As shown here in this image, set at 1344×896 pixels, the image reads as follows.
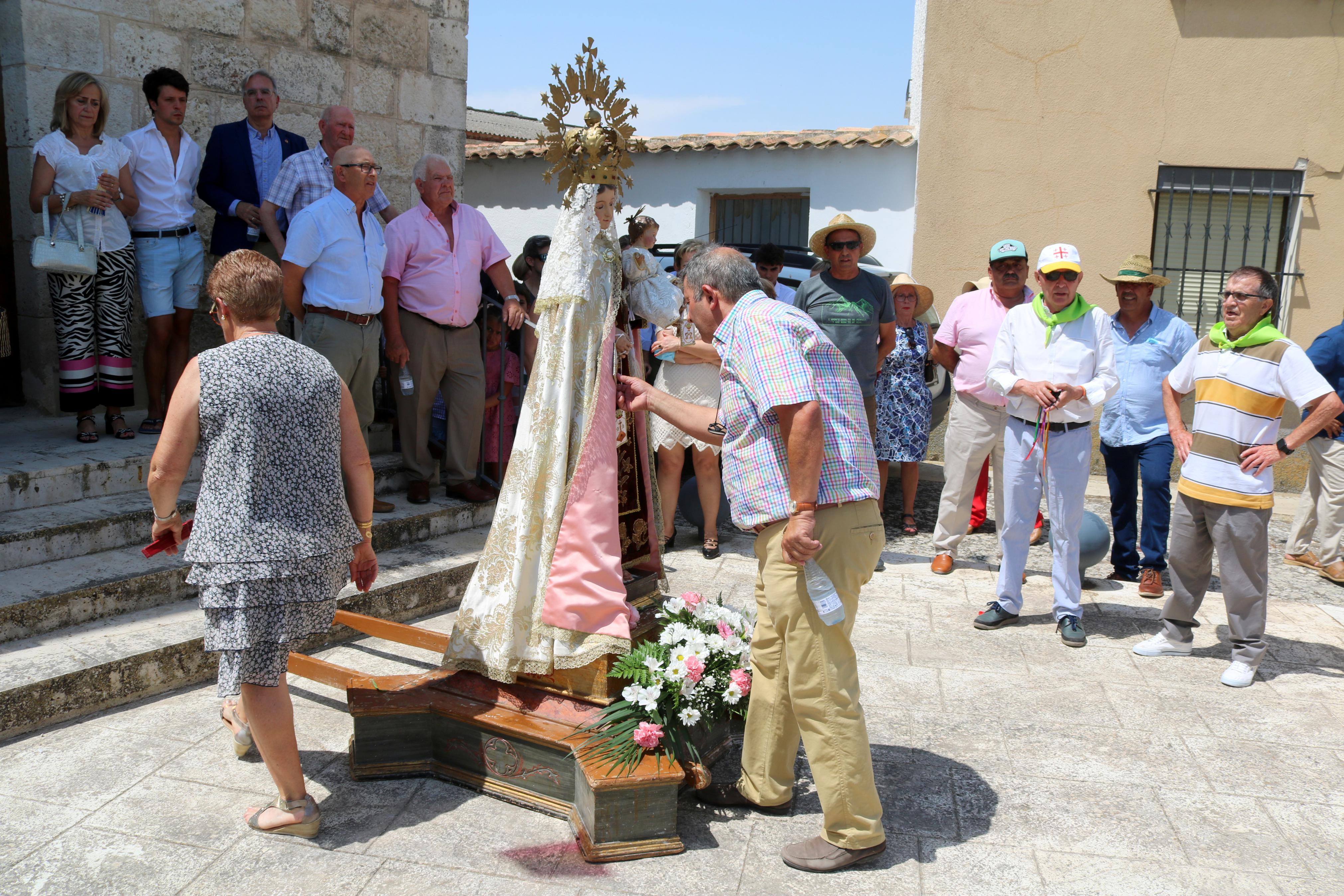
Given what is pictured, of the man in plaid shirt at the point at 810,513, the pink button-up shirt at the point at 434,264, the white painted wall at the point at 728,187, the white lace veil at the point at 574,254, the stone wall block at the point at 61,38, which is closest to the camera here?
the man in plaid shirt at the point at 810,513

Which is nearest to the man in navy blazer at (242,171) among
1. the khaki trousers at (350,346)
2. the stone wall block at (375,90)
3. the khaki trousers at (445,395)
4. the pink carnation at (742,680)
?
the khaki trousers at (350,346)

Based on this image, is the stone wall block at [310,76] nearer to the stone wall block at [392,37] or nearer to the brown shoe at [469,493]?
the stone wall block at [392,37]

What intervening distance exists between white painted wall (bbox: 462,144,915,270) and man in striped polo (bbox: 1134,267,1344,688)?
6.11m

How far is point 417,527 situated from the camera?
18.9ft

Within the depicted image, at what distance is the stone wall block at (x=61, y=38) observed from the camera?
219 inches

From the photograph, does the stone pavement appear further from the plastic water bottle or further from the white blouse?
the white blouse

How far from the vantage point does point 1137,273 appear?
6.13 m

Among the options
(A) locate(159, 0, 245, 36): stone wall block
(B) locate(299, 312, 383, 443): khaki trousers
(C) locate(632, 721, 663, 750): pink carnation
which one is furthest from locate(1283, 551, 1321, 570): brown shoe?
(A) locate(159, 0, 245, 36): stone wall block

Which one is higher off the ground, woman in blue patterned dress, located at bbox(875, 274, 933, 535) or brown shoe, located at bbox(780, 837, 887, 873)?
woman in blue patterned dress, located at bbox(875, 274, 933, 535)

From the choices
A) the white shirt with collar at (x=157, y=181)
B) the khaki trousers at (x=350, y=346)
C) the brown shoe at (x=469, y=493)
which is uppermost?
the white shirt with collar at (x=157, y=181)

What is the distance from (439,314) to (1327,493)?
552cm

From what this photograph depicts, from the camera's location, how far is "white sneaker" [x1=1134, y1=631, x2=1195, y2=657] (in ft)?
16.5

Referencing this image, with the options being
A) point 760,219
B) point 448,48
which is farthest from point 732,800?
point 760,219

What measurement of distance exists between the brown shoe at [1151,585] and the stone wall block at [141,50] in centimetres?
639
